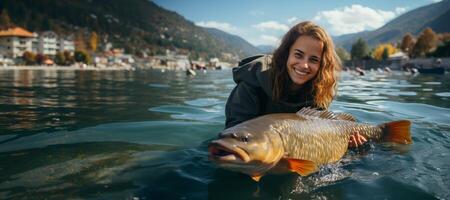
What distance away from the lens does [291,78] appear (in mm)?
4590

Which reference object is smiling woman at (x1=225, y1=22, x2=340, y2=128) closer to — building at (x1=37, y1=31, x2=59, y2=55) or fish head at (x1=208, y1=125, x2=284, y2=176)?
fish head at (x1=208, y1=125, x2=284, y2=176)

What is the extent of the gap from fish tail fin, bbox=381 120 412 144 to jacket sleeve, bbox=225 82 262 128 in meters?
1.85

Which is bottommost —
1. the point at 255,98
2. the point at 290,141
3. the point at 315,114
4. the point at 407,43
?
the point at 290,141

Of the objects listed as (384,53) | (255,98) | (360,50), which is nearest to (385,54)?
(384,53)

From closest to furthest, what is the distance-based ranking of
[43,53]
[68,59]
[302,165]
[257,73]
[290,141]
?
1. [302,165]
2. [290,141]
3. [257,73]
4. [68,59]
5. [43,53]

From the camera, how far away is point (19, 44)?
11925 centimetres

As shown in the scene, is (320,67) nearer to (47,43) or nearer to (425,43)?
(425,43)

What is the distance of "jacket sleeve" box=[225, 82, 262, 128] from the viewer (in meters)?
4.52

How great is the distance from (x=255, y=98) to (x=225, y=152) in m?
1.84

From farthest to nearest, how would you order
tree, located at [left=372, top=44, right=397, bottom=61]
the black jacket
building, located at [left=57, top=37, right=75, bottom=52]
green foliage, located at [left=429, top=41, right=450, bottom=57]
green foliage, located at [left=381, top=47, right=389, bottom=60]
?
1. building, located at [left=57, top=37, right=75, bottom=52]
2. tree, located at [left=372, top=44, right=397, bottom=61]
3. green foliage, located at [left=381, top=47, right=389, bottom=60]
4. green foliage, located at [left=429, top=41, right=450, bottom=57]
5. the black jacket

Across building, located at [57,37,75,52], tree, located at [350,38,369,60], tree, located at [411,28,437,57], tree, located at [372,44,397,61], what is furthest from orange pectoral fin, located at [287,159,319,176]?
building, located at [57,37,75,52]

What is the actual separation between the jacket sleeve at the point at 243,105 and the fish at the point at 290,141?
1.98 feet

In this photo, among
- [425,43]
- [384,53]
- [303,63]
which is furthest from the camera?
[384,53]

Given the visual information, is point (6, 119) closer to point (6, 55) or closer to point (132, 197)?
point (132, 197)
